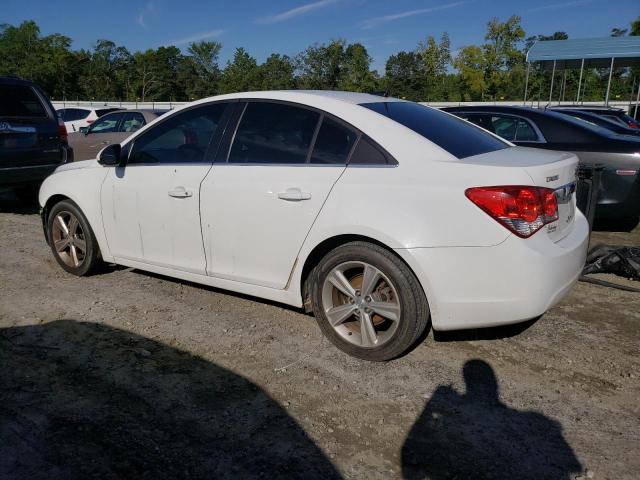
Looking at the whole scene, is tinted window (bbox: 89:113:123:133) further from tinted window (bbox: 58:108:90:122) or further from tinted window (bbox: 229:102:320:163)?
tinted window (bbox: 229:102:320:163)

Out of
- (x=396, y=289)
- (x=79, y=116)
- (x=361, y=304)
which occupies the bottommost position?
(x=361, y=304)

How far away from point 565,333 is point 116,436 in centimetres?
297

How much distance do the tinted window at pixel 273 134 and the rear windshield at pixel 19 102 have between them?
5402 millimetres

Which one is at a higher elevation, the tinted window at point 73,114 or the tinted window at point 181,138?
the tinted window at point 181,138

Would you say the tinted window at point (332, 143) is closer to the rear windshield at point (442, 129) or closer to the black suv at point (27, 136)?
the rear windshield at point (442, 129)

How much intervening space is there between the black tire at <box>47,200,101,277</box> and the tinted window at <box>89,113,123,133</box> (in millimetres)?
8138

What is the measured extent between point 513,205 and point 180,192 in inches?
91.5

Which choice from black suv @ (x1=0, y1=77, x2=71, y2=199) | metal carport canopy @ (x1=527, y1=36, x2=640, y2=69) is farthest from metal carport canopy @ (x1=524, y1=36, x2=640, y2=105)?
black suv @ (x1=0, y1=77, x2=71, y2=199)

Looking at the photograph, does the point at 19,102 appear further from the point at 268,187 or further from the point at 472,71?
the point at 472,71

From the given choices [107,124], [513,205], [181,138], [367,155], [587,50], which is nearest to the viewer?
[513,205]

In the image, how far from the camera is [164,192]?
161 inches

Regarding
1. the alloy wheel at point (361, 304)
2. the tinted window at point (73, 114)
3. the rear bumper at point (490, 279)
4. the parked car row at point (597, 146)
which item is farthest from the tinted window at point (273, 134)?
the tinted window at point (73, 114)

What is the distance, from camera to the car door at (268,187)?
11.3ft

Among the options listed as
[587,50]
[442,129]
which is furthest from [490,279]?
[587,50]
